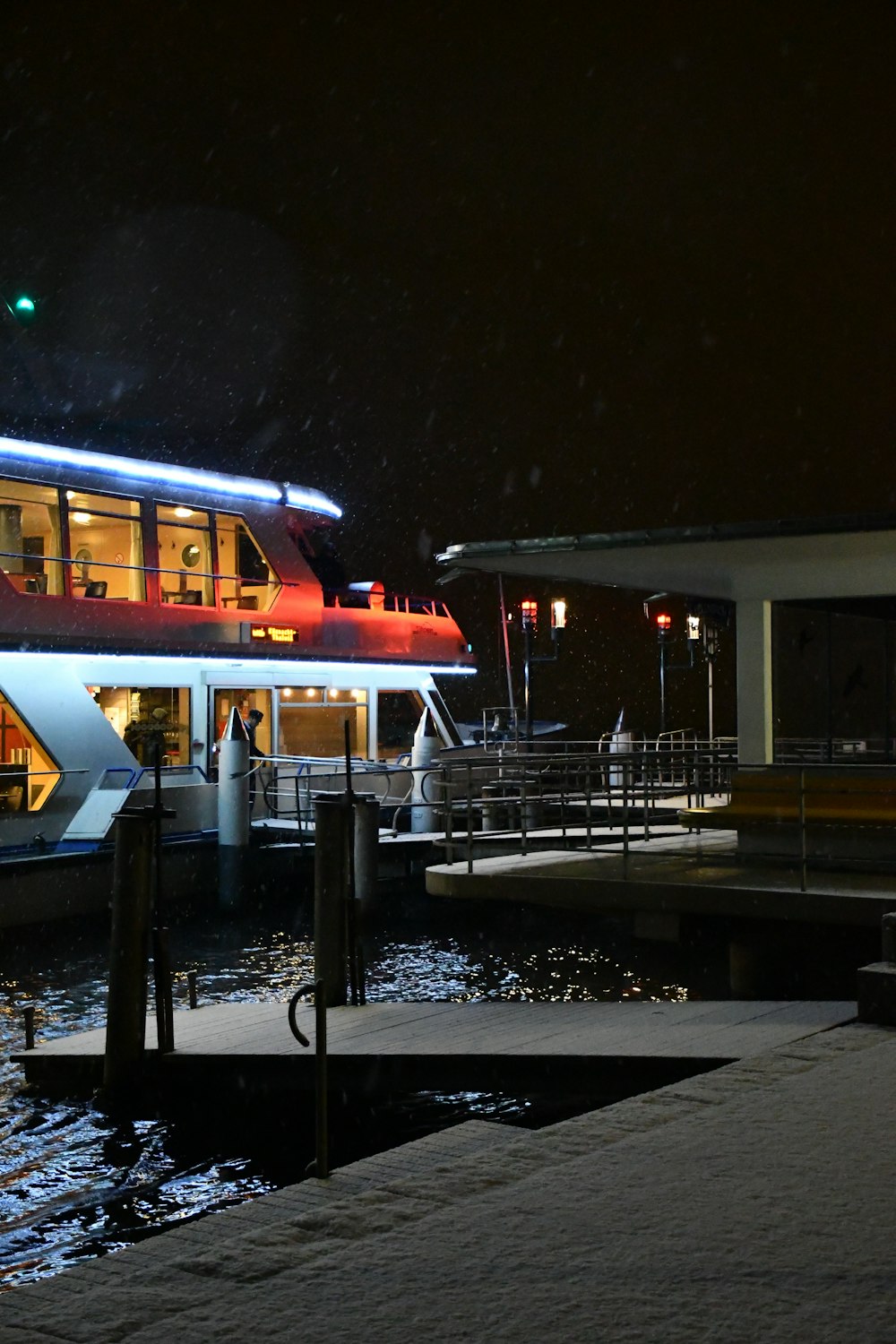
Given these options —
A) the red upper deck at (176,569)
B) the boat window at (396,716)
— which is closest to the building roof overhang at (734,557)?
the red upper deck at (176,569)

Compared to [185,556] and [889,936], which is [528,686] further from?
[889,936]

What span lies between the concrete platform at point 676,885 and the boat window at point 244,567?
10.9m

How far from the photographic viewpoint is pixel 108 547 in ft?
74.2

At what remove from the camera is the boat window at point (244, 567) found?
24516 mm

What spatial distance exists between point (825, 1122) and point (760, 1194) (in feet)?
3.61

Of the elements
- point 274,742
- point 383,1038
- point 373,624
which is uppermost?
point 373,624

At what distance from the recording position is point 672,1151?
5.59 m

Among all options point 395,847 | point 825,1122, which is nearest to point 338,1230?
point 825,1122

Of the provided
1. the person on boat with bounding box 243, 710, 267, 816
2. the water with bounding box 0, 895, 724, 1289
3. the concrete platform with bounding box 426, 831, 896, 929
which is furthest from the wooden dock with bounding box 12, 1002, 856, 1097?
the person on boat with bounding box 243, 710, 267, 816

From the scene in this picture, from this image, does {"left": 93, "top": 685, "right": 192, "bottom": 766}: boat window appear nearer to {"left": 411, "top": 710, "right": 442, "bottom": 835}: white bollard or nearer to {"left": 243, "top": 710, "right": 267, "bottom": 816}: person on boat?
{"left": 243, "top": 710, "right": 267, "bottom": 816}: person on boat

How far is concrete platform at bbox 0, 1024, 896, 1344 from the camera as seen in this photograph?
3859 millimetres

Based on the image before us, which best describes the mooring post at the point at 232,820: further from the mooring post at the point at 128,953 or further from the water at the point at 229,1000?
the mooring post at the point at 128,953

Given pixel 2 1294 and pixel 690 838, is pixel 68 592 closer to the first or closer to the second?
pixel 690 838

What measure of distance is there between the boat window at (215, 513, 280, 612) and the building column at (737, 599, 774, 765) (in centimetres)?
1032
